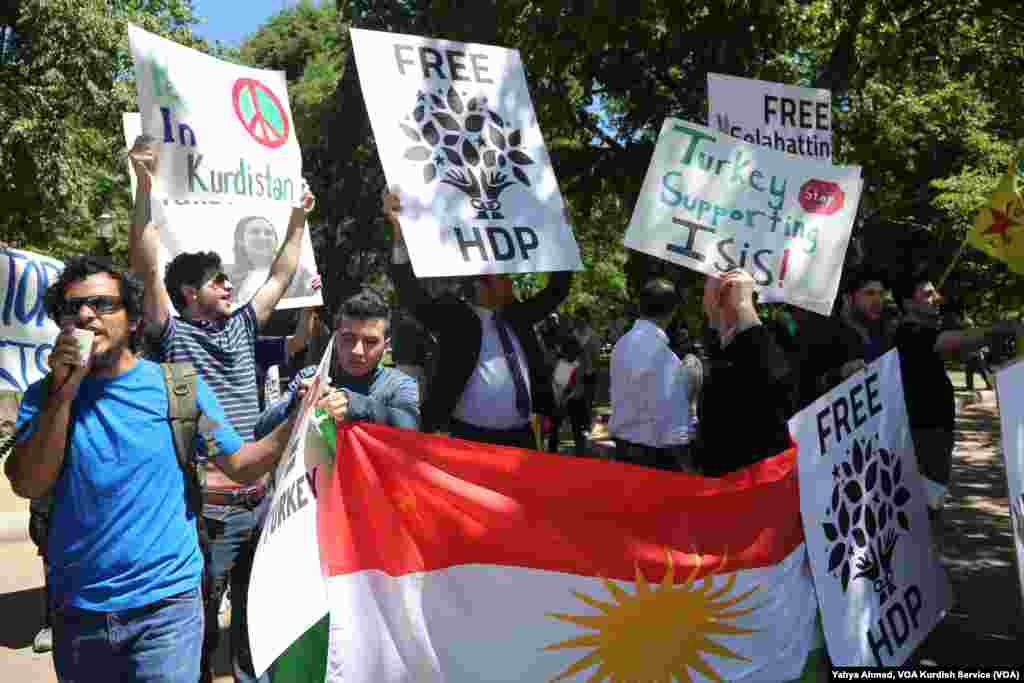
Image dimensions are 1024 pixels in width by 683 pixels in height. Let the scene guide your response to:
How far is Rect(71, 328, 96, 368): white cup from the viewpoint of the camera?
8.40 ft

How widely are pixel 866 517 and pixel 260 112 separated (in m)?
3.48

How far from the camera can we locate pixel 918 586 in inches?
170

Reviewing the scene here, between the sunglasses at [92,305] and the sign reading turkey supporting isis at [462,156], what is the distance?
177 centimetres

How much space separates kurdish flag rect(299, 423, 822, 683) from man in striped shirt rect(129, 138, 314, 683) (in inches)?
25.2

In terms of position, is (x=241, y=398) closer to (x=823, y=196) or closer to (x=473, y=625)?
(x=473, y=625)

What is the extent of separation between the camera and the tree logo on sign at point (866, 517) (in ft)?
12.9

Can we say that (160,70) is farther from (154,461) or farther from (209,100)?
(154,461)

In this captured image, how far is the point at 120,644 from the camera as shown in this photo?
2.71 metres

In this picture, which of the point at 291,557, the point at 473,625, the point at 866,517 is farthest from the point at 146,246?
the point at 866,517

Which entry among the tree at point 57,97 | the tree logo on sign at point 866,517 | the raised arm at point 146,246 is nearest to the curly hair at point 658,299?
the tree logo on sign at point 866,517

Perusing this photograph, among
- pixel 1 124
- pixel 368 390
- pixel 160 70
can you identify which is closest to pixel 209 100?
pixel 160 70

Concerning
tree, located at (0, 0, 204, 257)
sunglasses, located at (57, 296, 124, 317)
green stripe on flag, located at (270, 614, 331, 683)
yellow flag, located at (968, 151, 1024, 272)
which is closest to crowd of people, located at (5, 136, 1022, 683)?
sunglasses, located at (57, 296, 124, 317)

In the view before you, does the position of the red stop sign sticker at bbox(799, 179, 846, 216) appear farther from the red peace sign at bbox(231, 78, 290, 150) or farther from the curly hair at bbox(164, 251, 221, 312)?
the curly hair at bbox(164, 251, 221, 312)

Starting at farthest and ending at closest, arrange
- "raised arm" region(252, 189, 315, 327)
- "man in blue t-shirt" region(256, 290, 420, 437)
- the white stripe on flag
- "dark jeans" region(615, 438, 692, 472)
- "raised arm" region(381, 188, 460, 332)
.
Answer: "dark jeans" region(615, 438, 692, 472)
"raised arm" region(381, 188, 460, 332)
"raised arm" region(252, 189, 315, 327)
"man in blue t-shirt" region(256, 290, 420, 437)
the white stripe on flag
